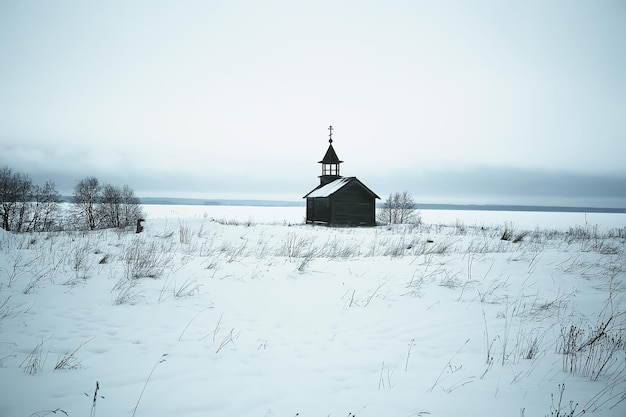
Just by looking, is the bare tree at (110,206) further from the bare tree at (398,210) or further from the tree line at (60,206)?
the bare tree at (398,210)

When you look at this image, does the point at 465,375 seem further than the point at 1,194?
No

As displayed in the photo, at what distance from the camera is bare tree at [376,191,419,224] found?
50750 millimetres

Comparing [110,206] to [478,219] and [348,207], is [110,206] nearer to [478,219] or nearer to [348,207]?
[348,207]

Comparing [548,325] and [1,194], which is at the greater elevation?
[1,194]

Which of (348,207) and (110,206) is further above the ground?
(110,206)

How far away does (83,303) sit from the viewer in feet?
14.6

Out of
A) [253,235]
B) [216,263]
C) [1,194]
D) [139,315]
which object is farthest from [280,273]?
[1,194]

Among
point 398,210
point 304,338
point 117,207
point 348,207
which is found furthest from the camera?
point 398,210

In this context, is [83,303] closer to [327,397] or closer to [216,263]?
[216,263]

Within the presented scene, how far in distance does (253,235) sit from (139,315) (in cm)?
966

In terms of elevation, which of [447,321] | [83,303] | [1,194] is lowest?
[447,321]

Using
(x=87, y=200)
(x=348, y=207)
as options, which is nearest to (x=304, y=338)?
(x=348, y=207)

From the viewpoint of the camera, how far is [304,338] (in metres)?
3.94

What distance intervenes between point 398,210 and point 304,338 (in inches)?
1976
